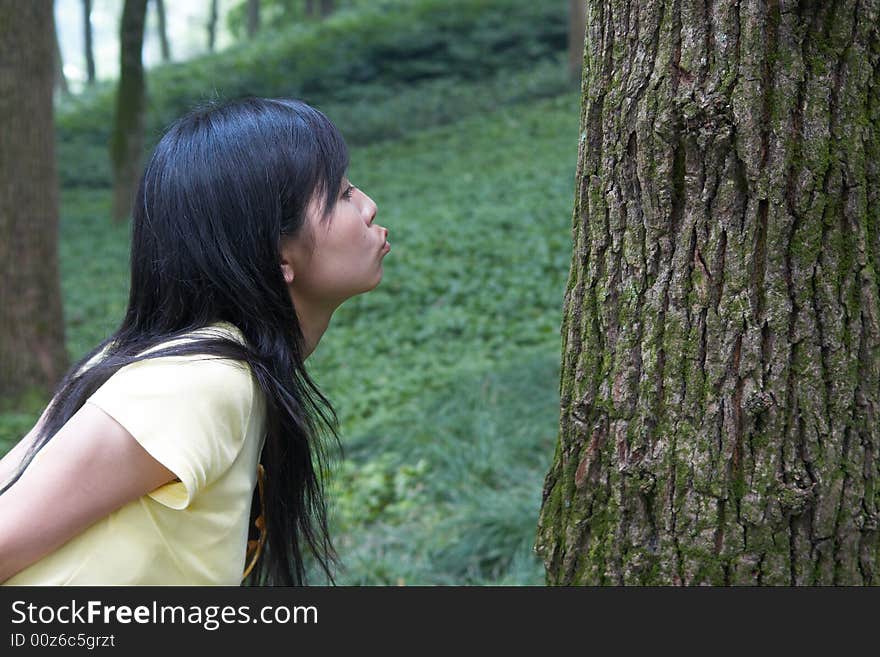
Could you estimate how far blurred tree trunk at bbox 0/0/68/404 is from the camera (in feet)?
18.8

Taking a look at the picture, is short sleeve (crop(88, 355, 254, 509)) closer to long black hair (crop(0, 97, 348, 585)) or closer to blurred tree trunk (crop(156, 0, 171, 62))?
long black hair (crop(0, 97, 348, 585))

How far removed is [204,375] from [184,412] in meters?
0.08

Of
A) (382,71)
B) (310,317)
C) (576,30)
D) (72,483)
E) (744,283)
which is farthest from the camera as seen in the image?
(382,71)

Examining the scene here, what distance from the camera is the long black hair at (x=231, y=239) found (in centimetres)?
176

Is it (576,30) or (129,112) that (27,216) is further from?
(576,30)

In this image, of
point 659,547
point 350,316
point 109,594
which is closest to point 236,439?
point 109,594

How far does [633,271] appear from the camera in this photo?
5.89 feet

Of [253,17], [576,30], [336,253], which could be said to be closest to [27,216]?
[336,253]

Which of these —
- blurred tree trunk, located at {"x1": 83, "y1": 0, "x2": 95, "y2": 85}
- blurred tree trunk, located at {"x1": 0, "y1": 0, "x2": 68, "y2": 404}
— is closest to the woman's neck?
blurred tree trunk, located at {"x1": 0, "y1": 0, "x2": 68, "y2": 404}

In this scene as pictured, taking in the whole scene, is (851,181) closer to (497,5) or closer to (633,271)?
(633,271)

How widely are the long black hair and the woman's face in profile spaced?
2 cm

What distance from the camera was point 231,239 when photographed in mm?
1775

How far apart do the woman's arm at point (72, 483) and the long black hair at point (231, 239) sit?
0.21 m

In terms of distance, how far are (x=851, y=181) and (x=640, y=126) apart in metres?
0.39
